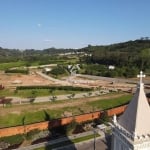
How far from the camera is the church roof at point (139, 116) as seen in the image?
37.4 feet

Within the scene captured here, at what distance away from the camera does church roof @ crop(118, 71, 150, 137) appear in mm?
11391

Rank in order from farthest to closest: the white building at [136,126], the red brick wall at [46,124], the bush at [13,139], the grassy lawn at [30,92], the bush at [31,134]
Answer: the grassy lawn at [30,92] → the red brick wall at [46,124] → the bush at [31,134] → the bush at [13,139] → the white building at [136,126]

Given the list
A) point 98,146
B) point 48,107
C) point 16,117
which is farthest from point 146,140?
point 48,107

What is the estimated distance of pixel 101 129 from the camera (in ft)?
103

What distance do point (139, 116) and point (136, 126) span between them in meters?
0.44

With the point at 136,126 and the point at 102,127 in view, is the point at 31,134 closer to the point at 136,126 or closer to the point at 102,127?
the point at 102,127

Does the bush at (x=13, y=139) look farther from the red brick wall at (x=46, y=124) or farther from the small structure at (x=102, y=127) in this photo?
the small structure at (x=102, y=127)

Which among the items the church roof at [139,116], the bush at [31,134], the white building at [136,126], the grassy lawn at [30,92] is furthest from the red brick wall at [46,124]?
the church roof at [139,116]

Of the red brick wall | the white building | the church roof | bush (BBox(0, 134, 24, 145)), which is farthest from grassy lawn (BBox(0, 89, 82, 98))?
the church roof

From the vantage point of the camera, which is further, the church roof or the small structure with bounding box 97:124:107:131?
the small structure with bounding box 97:124:107:131

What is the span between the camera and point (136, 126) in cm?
1138

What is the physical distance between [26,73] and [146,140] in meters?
71.9

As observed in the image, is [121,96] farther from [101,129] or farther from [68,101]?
[101,129]

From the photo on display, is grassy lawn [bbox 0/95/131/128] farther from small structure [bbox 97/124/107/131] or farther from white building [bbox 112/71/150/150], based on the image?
white building [bbox 112/71/150/150]
